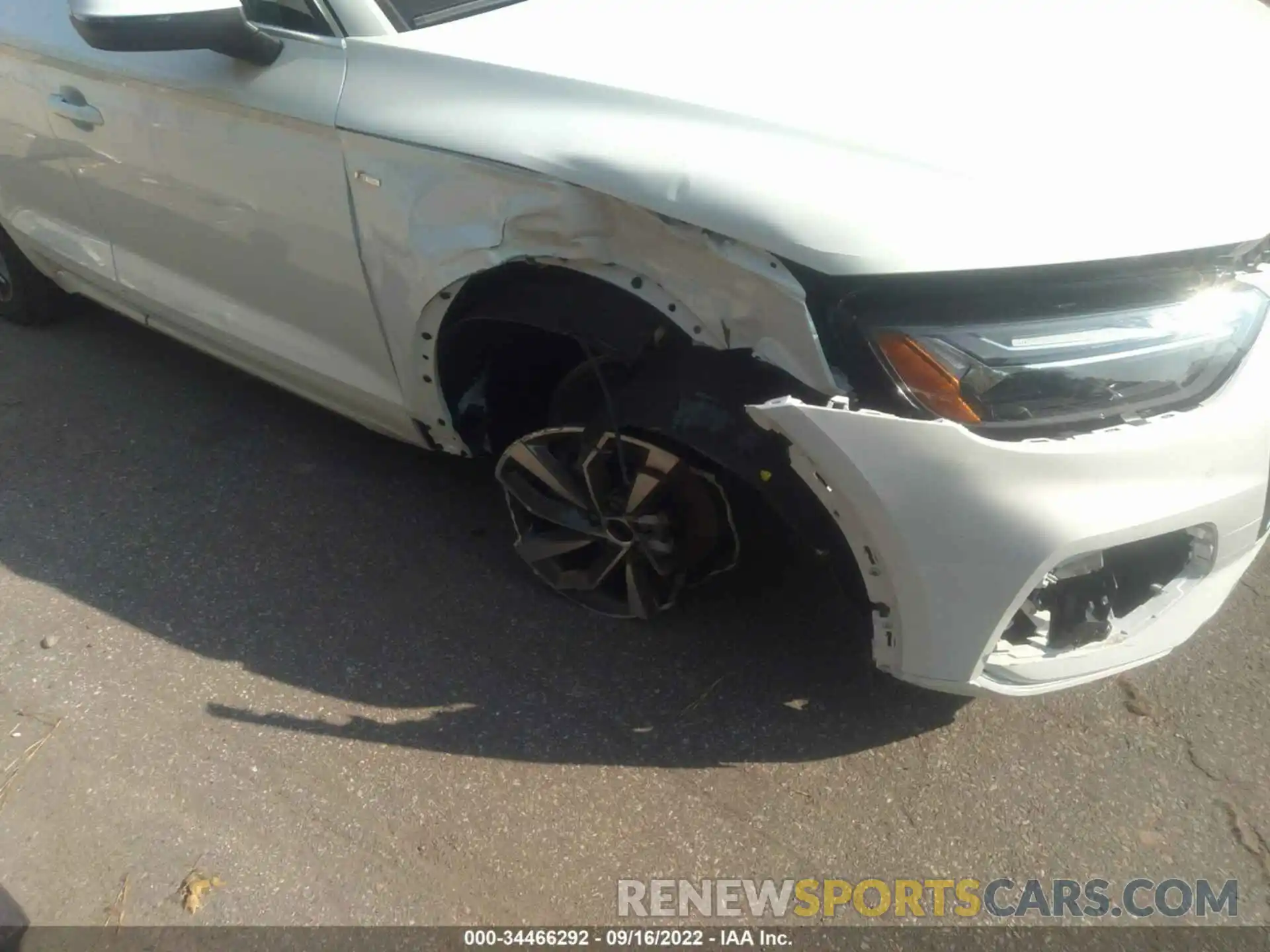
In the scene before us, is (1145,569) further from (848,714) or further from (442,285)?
(442,285)

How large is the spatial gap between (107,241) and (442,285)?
1511mm

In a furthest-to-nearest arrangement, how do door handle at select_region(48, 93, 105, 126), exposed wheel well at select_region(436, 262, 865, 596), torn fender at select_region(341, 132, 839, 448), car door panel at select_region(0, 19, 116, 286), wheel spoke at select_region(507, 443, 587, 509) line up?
car door panel at select_region(0, 19, 116, 286), door handle at select_region(48, 93, 105, 126), wheel spoke at select_region(507, 443, 587, 509), exposed wheel well at select_region(436, 262, 865, 596), torn fender at select_region(341, 132, 839, 448)

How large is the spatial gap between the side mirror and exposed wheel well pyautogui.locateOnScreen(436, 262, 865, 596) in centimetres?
75

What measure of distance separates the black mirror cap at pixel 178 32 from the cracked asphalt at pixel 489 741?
1.27 m

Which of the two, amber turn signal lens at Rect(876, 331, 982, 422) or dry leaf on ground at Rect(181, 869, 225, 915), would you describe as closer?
amber turn signal lens at Rect(876, 331, 982, 422)

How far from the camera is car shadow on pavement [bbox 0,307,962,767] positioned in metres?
2.43

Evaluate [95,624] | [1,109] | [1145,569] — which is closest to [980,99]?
[1145,569]

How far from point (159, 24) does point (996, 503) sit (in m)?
1.85

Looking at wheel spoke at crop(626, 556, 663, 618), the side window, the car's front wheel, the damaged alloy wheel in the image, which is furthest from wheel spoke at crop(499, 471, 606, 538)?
the car's front wheel

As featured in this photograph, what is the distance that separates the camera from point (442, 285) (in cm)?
230

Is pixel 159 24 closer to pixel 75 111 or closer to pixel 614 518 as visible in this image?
pixel 75 111

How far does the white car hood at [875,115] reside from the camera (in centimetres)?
176

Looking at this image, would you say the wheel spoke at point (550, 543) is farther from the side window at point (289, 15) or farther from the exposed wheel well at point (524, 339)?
the side window at point (289, 15)

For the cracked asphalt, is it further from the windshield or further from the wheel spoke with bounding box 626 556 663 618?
the windshield
